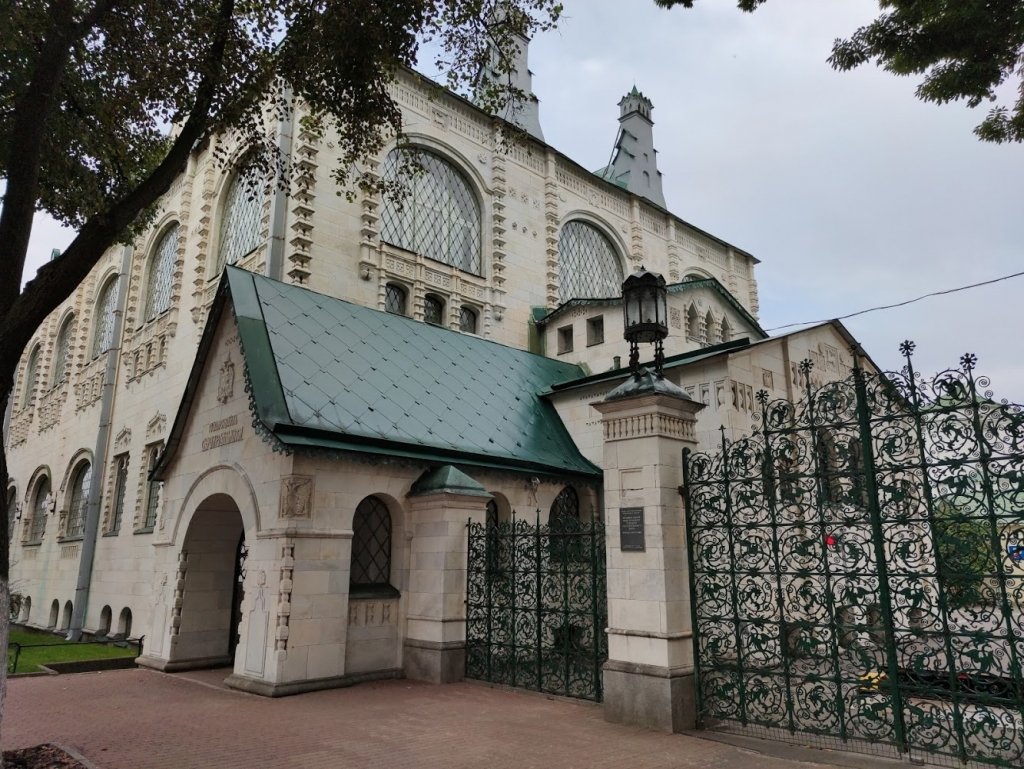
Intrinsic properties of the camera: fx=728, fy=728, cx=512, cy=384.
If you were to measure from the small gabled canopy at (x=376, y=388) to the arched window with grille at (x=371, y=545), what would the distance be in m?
1.34

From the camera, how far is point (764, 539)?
Answer: 8352 mm

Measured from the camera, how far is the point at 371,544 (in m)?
13.3

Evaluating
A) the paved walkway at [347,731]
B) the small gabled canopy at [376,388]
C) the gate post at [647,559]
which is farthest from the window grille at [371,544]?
the gate post at [647,559]

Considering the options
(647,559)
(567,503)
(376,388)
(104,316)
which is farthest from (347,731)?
(104,316)

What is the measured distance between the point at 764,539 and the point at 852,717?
1.95m

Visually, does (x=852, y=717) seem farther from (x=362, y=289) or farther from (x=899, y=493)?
(x=362, y=289)

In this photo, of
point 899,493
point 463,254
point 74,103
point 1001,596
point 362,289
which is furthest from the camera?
point 463,254

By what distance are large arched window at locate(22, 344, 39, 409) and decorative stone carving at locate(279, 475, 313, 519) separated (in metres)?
33.3

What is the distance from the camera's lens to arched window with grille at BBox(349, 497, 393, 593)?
514 inches

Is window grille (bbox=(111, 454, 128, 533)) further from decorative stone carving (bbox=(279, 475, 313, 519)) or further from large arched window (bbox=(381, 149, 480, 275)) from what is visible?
decorative stone carving (bbox=(279, 475, 313, 519))

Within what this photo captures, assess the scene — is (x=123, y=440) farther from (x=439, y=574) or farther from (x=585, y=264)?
(x=585, y=264)

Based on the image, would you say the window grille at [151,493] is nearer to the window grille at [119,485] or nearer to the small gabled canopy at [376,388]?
the window grille at [119,485]

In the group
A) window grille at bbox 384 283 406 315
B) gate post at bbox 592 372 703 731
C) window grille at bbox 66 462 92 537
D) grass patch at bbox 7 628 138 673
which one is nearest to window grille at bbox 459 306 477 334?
window grille at bbox 384 283 406 315

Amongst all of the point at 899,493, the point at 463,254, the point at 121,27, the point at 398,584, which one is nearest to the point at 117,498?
the point at 463,254
